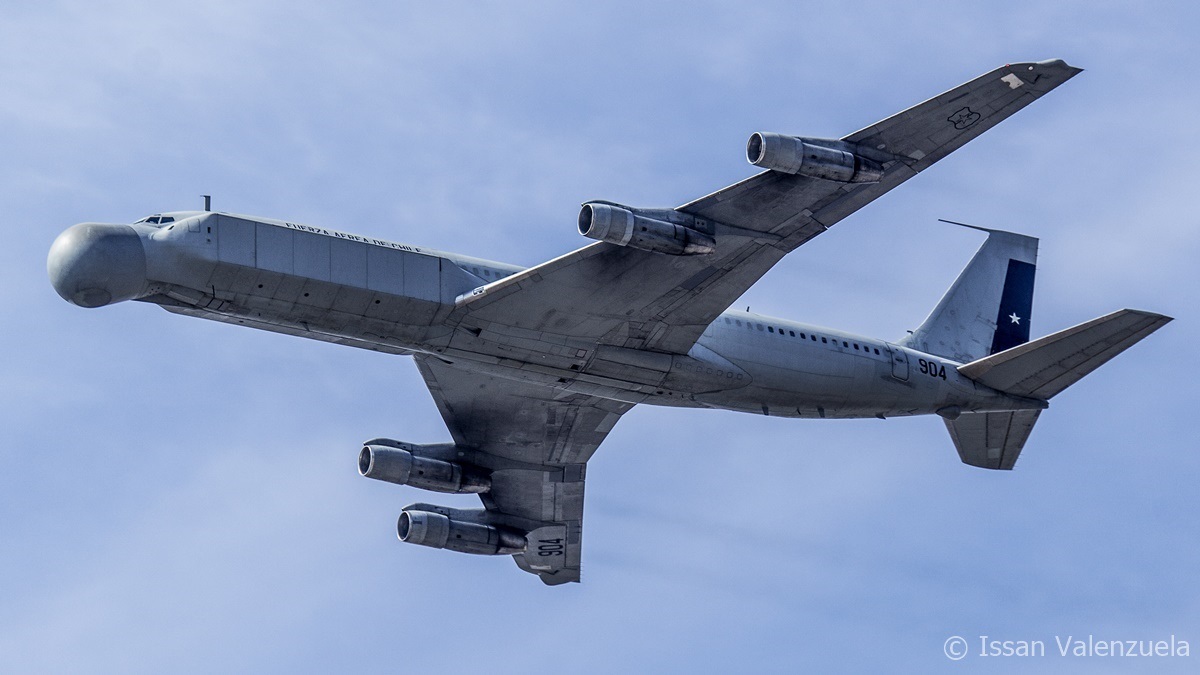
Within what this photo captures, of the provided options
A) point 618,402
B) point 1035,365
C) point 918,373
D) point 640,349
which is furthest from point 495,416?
point 1035,365

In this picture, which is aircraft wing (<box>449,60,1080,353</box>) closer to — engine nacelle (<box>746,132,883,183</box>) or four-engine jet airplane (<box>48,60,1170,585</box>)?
four-engine jet airplane (<box>48,60,1170,585</box>)

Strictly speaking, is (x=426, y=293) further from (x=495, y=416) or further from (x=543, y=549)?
(x=543, y=549)

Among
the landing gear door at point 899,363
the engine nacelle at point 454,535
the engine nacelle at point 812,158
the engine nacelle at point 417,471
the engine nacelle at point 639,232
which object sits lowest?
the engine nacelle at point 454,535

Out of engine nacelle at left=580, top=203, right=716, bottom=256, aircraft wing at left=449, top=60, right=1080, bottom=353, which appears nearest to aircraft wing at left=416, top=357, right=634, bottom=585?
aircraft wing at left=449, top=60, right=1080, bottom=353

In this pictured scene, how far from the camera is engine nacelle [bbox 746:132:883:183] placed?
38625 mm

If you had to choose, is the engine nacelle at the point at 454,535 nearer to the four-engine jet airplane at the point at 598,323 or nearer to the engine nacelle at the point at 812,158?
the four-engine jet airplane at the point at 598,323

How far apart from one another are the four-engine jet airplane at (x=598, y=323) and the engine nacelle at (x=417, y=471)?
1.9 inches

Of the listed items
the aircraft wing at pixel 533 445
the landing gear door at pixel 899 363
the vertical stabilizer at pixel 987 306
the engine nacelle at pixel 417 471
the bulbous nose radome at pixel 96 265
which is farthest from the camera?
the vertical stabilizer at pixel 987 306

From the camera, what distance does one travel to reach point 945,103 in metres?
39.2

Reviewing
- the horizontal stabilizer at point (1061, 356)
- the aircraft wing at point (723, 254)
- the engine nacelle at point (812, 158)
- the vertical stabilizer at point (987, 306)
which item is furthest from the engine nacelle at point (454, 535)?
the engine nacelle at point (812, 158)

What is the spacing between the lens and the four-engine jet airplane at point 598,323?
39031mm

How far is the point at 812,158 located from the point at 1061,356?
12.3 m

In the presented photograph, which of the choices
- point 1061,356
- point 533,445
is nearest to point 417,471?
point 533,445

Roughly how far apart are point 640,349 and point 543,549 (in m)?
11.4
